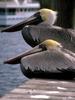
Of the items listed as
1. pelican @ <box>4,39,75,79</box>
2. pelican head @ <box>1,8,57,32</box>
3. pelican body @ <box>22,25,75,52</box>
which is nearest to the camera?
pelican @ <box>4,39,75,79</box>

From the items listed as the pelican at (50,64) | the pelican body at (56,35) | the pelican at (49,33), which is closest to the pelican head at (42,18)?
the pelican at (49,33)

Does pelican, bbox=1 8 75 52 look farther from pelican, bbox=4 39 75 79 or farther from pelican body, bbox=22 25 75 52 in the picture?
pelican, bbox=4 39 75 79

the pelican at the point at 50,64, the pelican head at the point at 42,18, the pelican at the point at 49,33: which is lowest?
the pelican head at the point at 42,18

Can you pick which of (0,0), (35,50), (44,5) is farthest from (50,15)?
(0,0)

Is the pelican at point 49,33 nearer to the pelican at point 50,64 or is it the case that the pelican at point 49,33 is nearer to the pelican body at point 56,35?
the pelican body at point 56,35

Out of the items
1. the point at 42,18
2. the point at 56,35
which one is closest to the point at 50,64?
the point at 56,35

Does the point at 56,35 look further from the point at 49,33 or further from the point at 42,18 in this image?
the point at 42,18

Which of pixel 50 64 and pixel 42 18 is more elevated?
pixel 50 64

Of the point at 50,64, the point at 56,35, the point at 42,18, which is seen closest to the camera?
the point at 50,64

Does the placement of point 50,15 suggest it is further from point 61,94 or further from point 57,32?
point 61,94

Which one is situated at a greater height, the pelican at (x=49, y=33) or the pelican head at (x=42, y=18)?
the pelican at (x=49, y=33)

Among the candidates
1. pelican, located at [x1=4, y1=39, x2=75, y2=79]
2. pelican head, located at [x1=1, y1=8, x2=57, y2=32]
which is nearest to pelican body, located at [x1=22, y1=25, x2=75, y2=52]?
pelican head, located at [x1=1, y1=8, x2=57, y2=32]

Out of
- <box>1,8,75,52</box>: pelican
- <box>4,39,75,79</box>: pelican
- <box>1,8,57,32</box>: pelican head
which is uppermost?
<box>4,39,75,79</box>: pelican

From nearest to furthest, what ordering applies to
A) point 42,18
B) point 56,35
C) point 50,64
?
point 50,64, point 56,35, point 42,18
